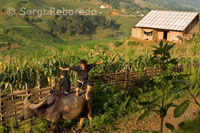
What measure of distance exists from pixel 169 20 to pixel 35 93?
25112mm

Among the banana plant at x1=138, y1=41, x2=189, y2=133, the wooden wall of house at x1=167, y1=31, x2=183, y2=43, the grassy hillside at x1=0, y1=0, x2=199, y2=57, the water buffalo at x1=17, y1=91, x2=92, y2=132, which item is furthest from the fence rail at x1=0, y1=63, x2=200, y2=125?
the wooden wall of house at x1=167, y1=31, x2=183, y2=43

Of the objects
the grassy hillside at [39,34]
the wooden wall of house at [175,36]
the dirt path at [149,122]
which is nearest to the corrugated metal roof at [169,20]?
the wooden wall of house at [175,36]

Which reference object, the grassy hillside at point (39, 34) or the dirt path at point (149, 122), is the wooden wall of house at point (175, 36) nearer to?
the grassy hillside at point (39, 34)

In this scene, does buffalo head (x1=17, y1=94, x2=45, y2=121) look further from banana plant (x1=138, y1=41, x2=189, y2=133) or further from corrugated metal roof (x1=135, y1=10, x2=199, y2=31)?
corrugated metal roof (x1=135, y1=10, x2=199, y2=31)

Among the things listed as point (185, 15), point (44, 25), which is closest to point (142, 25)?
point (185, 15)

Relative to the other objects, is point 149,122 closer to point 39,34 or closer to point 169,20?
point 169,20

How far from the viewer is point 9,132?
265 inches

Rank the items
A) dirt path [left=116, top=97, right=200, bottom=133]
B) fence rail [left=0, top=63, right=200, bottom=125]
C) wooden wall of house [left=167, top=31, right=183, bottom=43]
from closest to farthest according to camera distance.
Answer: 1. fence rail [left=0, top=63, right=200, bottom=125]
2. dirt path [left=116, top=97, right=200, bottom=133]
3. wooden wall of house [left=167, top=31, right=183, bottom=43]

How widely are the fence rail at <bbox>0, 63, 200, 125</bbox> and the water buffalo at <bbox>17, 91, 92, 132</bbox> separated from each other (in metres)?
0.62

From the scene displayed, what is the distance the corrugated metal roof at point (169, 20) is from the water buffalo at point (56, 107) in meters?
23.1

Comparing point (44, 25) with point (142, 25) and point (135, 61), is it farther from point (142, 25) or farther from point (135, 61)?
point (135, 61)

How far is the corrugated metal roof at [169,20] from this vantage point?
27.1 metres

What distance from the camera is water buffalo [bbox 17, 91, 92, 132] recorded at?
5.55 metres

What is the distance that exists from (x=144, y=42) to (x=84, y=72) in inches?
865
